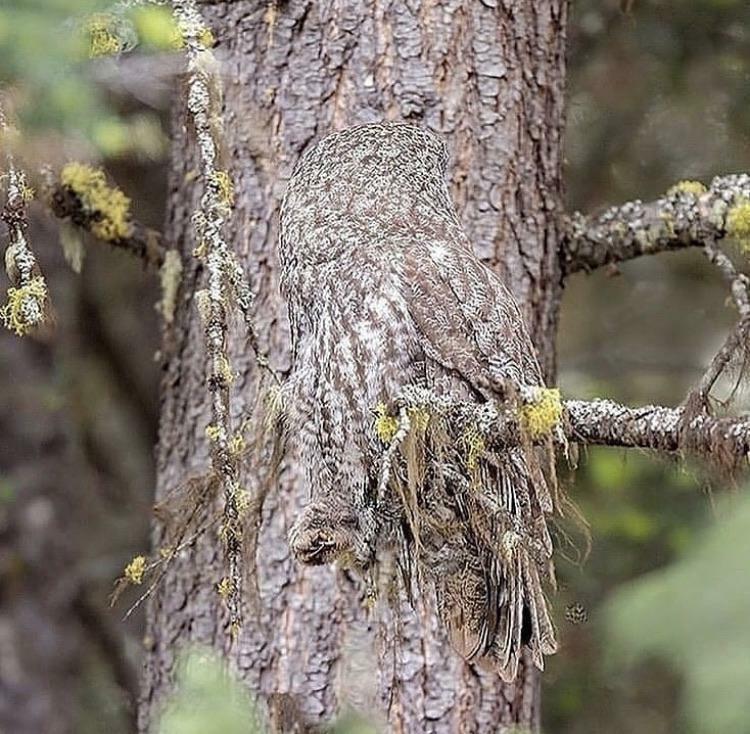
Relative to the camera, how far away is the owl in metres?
2.01

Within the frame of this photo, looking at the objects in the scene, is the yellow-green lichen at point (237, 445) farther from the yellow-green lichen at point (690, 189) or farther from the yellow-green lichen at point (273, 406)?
the yellow-green lichen at point (690, 189)

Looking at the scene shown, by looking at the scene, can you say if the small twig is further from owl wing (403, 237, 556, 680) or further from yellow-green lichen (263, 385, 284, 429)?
yellow-green lichen (263, 385, 284, 429)

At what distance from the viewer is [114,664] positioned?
15.7 feet

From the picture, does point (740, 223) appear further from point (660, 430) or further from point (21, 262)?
point (21, 262)

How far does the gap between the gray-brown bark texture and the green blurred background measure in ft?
0.84

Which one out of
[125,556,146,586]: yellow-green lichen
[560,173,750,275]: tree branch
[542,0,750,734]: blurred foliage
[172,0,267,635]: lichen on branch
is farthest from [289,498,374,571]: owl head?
[542,0,750,734]: blurred foliage

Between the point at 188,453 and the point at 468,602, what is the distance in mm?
982

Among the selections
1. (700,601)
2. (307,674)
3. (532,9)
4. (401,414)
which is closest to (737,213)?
(532,9)

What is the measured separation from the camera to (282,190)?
2811mm

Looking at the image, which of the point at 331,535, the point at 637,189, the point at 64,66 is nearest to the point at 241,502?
the point at 331,535

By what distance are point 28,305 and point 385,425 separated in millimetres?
532

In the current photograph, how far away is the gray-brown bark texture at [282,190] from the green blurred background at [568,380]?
26cm

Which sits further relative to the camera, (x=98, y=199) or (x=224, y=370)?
(x=98, y=199)

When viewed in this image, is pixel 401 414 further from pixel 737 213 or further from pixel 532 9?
pixel 532 9
